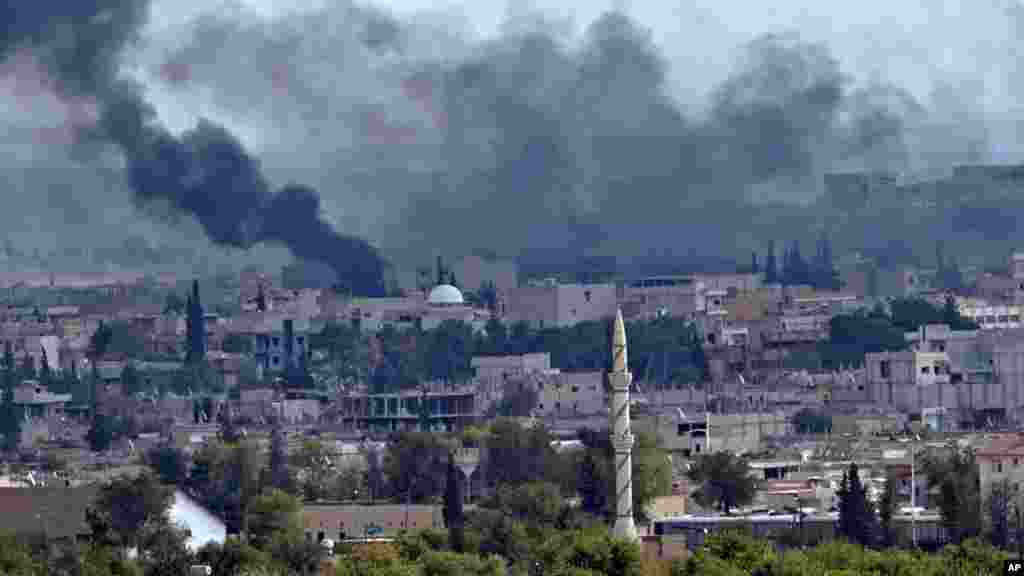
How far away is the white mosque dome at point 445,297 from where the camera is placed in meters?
102

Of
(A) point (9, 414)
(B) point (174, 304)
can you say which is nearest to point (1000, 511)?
(A) point (9, 414)

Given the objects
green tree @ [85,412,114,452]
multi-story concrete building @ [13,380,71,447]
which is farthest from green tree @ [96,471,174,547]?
multi-story concrete building @ [13,380,71,447]

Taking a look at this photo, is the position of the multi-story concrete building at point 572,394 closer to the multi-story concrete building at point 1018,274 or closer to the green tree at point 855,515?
the multi-story concrete building at point 1018,274

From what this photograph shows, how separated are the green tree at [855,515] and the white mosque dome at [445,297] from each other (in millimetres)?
Result: 48514

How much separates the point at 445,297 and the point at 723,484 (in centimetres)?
4281

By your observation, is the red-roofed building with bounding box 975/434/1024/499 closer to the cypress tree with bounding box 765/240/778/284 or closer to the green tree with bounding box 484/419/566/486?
the green tree with bounding box 484/419/566/486

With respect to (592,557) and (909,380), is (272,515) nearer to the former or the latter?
(592,557)

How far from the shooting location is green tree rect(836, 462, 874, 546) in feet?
173

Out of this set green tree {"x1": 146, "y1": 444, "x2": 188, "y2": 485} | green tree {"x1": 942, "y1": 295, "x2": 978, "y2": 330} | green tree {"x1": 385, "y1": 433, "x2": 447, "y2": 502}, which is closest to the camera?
green tree {"x1": 385, "y1": 433, "x2": 447, "y2": 502}

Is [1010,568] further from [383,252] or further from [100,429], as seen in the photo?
[383,252]

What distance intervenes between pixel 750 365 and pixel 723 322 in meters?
5.86

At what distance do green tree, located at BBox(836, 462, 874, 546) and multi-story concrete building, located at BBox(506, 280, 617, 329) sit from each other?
4659cm

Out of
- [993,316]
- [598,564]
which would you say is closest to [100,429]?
[993,316]

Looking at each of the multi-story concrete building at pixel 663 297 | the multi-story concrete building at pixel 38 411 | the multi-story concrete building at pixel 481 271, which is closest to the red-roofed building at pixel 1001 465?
the multi-story concrete building at pixel 38 411
